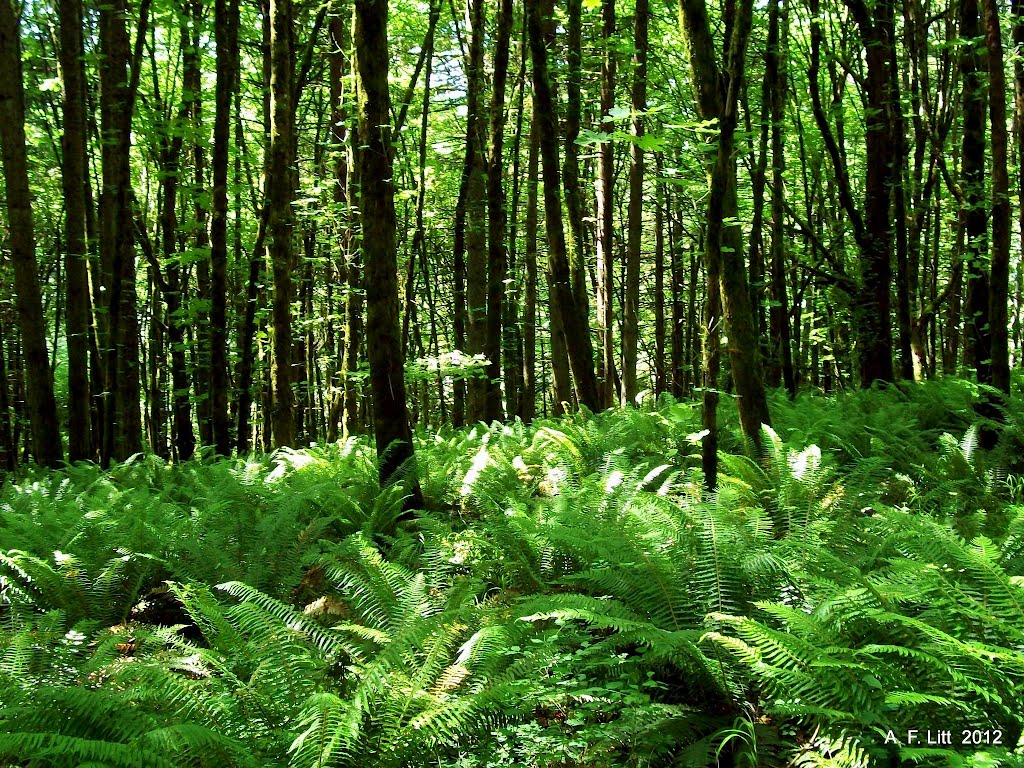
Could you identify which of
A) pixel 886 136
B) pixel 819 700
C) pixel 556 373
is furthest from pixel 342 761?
pixel 886 136

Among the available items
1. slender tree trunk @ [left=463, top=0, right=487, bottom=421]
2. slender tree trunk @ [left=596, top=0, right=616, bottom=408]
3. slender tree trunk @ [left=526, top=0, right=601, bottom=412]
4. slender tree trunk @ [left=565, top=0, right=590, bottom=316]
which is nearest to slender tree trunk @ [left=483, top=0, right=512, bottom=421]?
slender tree trunk @ [left=526, top=0, right=601, bottom=412]

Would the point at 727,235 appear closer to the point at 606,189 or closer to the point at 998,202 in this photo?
the point at 998,202

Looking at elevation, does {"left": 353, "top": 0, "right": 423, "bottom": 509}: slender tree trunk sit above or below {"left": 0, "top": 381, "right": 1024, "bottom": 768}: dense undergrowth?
above

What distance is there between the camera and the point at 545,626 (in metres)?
3.49

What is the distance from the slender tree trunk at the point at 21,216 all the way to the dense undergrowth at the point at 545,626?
121 inches

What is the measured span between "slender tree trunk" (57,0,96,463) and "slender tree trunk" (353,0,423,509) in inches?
179

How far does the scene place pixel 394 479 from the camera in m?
5.64

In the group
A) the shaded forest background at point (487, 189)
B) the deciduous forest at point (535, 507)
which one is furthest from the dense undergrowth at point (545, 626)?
the shaded forest background at point (487, 189)

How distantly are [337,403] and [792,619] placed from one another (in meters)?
10.5

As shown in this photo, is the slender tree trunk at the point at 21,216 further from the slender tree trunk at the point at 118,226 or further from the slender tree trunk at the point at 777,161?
the slender tree trunk at the point at 777,161

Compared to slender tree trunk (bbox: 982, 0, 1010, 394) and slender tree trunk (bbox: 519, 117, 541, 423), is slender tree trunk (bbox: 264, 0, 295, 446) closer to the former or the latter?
slender tree trunk (bbox: 519, 117, 541, 423)

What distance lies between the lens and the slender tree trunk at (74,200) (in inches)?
315

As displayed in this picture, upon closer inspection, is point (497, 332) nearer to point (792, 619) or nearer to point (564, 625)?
point (564, 625)

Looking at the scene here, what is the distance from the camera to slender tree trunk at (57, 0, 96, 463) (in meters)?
8.01
